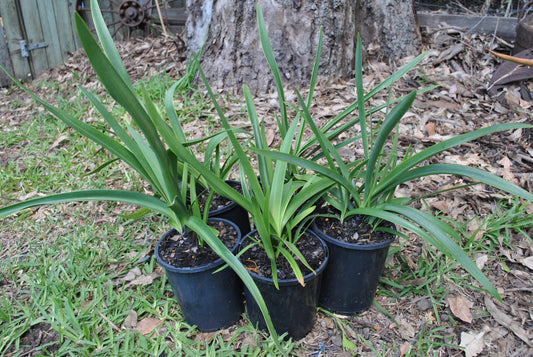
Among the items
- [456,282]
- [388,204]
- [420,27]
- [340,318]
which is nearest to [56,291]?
[340,318]

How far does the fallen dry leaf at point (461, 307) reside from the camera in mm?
1427

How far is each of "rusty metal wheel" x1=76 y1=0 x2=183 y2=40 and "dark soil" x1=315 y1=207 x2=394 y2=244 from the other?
10.8 ft

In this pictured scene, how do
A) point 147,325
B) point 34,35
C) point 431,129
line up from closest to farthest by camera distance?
point 147,325 → point 431,129 → point 34,35

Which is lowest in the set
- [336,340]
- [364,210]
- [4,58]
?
[336,340]

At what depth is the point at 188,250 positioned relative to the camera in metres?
1.35

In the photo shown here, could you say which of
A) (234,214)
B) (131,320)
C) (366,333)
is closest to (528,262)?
(366,333)

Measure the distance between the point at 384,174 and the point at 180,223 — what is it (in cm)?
73

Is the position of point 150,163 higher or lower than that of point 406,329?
higher

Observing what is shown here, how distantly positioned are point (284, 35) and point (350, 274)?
1.92 metres

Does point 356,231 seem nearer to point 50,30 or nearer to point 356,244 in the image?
point 356,244

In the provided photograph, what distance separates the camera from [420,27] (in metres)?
3.36

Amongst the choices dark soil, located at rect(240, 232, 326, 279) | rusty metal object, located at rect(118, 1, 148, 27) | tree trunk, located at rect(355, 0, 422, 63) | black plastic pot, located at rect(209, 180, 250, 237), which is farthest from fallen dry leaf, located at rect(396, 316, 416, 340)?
rusty metal object, located at rect(118, 1, 148, 27)

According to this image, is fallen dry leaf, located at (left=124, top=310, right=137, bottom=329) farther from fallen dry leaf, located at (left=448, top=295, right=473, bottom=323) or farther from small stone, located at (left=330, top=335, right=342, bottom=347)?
fallen dry leaf, located at (left=448, top=295, right=473, bottom=323)

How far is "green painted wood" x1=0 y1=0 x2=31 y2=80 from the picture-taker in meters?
3.65
